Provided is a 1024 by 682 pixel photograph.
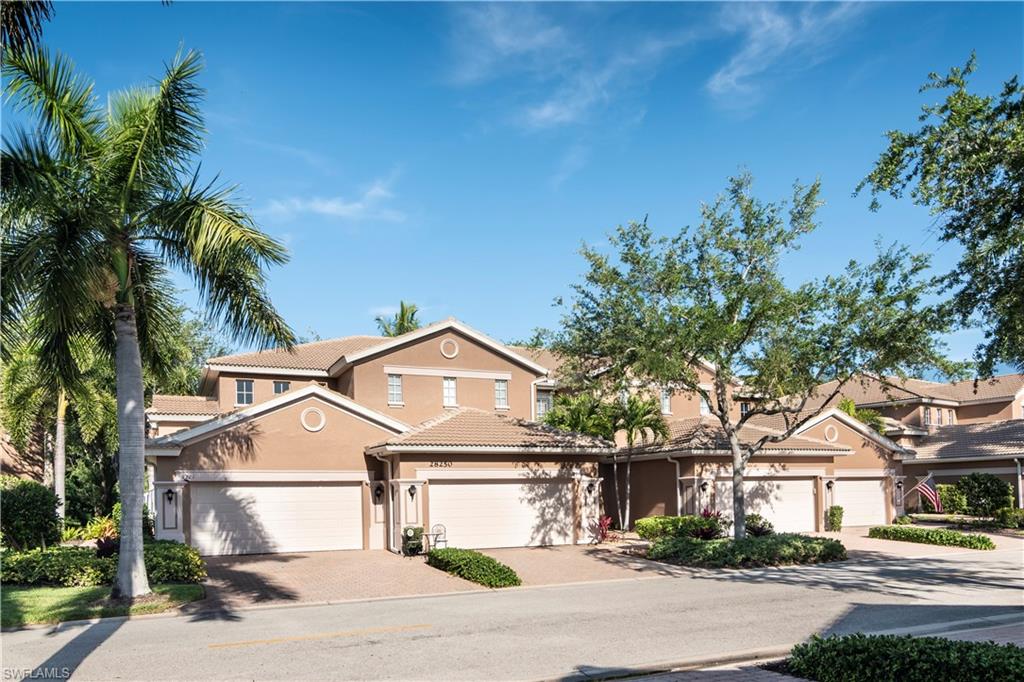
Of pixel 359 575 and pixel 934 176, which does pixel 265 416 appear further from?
pixel 934 176

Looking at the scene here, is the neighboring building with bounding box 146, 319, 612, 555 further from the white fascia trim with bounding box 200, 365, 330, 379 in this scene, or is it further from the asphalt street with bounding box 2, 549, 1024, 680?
the asphalt street with bounding box 2, 549, 1024, 680

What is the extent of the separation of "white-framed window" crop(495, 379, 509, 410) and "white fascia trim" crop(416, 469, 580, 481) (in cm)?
565

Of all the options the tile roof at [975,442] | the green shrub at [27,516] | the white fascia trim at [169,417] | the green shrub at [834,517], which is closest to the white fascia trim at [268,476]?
the green shrub at [27,516]

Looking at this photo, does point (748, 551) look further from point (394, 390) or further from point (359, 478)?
point (394, 390)

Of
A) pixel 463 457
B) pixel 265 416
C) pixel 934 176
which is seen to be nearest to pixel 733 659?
pixel 934 176

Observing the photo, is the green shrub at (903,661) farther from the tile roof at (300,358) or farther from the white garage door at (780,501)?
the tile roof at (300,358)

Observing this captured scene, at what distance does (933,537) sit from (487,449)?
48.8 feet

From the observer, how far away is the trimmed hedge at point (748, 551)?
21875 millimetres

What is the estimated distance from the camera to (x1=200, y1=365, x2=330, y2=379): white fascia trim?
3155 cm

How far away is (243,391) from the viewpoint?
1270 inches

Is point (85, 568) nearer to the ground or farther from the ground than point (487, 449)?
nearer to the ground

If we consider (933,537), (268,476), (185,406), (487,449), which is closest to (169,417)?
(185,406)

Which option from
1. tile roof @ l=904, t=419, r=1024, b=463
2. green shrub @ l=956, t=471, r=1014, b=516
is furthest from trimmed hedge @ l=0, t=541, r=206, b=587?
green shrub @ l=956, t=471, r=1014, b=516

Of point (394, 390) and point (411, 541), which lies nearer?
point (411, 541)
